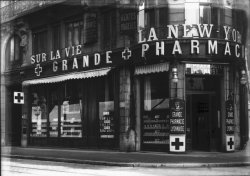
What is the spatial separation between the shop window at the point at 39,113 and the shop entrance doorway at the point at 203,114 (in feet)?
25.1

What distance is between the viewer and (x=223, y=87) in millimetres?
19281

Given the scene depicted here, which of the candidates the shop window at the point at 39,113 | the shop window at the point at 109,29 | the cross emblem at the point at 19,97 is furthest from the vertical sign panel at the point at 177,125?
the shop window at the point at 39,113

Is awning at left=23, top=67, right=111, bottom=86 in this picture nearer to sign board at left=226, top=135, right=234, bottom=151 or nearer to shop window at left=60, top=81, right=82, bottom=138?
shop window at left=60, top=81, right=82, bottom=138

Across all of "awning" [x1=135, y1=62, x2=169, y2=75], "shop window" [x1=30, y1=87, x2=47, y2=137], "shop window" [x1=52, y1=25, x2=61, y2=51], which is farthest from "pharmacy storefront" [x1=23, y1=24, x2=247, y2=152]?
"shop window" [x1=52, y1=25, x2=61, y2=51]

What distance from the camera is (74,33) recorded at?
75.7ft

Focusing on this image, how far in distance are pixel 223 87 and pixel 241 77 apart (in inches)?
33.4

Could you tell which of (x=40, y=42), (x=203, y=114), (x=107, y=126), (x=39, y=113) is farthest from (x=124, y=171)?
(x=40, y=42)

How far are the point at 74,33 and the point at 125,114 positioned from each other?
5.37 metres

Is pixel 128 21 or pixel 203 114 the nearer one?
pixel 203 114

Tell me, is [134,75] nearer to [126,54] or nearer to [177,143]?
[126,54]

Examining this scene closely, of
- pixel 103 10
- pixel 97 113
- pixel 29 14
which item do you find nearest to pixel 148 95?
pixel 97 113

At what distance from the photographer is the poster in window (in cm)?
2175

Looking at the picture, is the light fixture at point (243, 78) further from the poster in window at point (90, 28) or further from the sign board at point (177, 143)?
the poster in window at point (90, 28)

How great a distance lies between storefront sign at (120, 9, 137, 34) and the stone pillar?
1885 mm
